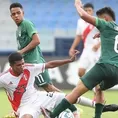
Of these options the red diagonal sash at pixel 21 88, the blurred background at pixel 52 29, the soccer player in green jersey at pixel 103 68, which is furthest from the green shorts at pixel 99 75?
the blurred background at pixel 52 29

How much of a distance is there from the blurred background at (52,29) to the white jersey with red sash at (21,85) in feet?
21.7

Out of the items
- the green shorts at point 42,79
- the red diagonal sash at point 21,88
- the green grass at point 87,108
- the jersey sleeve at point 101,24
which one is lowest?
the green grass at point 87,108

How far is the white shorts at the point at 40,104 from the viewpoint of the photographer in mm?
7219

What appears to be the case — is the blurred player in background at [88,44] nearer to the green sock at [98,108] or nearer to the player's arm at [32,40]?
the player's arm at [32,40]

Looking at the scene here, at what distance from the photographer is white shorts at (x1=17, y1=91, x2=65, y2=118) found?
7.22 meters

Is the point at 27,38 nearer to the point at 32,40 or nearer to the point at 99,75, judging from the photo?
the point at 32,40

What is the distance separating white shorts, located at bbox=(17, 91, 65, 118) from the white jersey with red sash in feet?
0.24

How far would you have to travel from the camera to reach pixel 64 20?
63.2ft

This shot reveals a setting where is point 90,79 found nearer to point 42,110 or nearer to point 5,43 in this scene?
point 42,110

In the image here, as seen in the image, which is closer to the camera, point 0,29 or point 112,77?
point 112,77

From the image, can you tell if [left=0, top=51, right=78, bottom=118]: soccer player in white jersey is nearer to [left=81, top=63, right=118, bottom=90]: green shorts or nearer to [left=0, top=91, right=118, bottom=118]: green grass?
[left=81, top=63, right=118, bottom=90]: green shorts

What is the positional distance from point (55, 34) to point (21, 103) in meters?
10.3

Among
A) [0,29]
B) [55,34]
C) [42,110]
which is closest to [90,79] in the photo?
[42,110]

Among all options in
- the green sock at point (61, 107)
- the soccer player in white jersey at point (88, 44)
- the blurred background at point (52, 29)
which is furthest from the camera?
the blurred background at point (52, 29)
